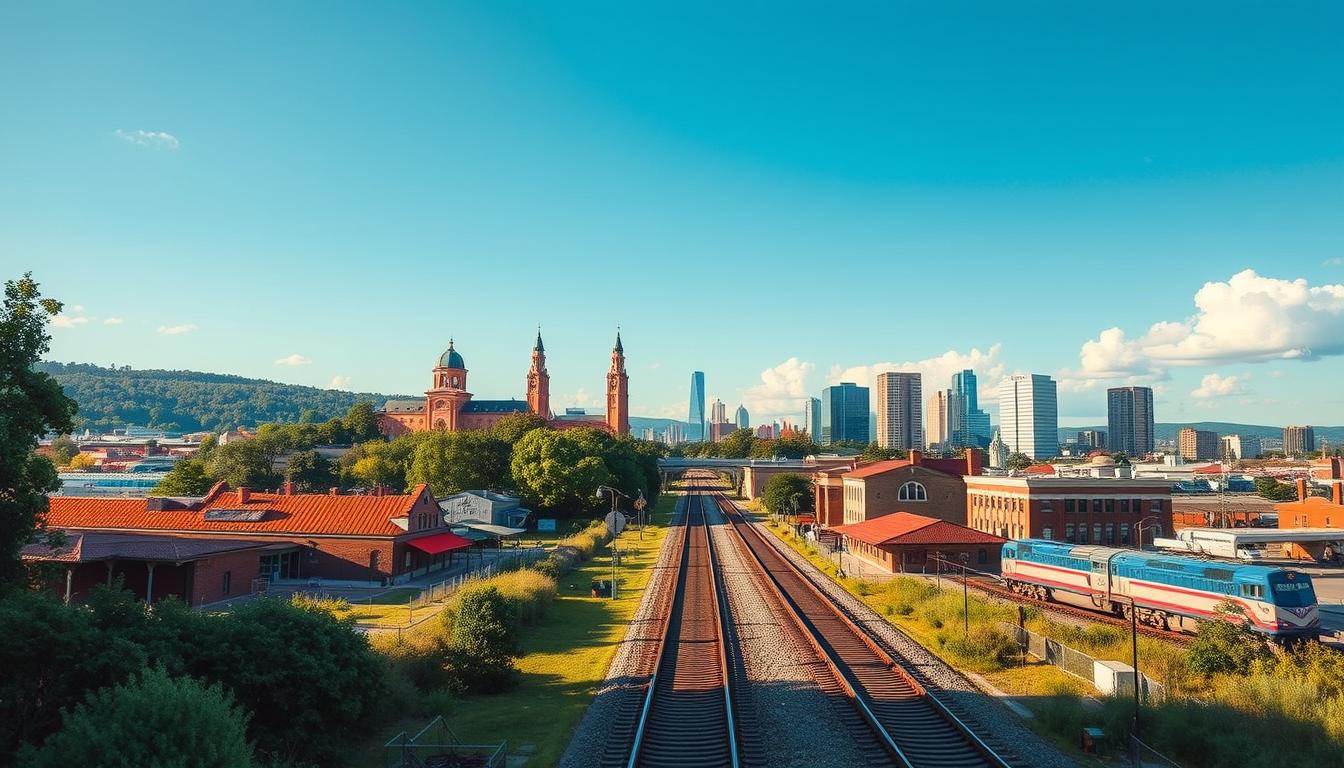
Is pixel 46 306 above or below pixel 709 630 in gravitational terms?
above

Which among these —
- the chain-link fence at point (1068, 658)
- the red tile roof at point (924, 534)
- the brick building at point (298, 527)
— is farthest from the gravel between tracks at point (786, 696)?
the brick building at point (298, 527)

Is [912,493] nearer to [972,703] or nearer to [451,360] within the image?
[972,703]

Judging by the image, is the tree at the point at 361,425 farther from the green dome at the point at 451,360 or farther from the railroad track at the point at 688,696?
the railroad track at the point at 688,696

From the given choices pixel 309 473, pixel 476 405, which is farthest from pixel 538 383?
pixel 309 473

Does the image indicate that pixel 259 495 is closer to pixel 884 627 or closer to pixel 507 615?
pixel 507 615

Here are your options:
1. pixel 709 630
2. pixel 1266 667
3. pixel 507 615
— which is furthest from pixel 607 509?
pixel 1266 667

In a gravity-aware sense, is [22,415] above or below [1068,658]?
above
